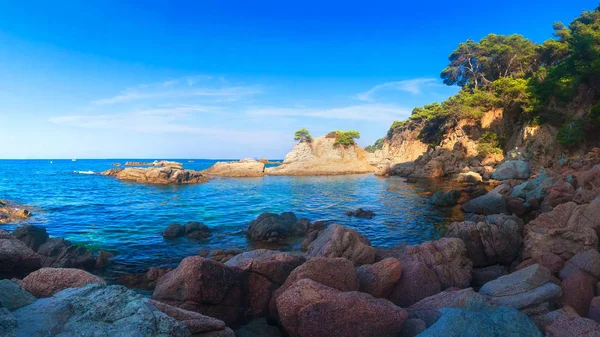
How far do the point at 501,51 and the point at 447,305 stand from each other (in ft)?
215

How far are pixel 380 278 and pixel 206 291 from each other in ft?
13.9

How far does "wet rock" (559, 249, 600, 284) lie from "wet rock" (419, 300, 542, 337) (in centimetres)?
413

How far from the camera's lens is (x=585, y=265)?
26.5 feet

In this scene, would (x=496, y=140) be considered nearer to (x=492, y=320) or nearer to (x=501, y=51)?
(x=501, y=51)

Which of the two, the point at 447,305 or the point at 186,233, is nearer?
the point at 447,305

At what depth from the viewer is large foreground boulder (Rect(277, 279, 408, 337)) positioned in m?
5.54

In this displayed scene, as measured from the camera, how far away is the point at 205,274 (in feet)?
22.5

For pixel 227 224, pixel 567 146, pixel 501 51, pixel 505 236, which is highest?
pixel 501 51

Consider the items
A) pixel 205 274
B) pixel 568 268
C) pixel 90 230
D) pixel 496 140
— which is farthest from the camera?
pixel 496 140

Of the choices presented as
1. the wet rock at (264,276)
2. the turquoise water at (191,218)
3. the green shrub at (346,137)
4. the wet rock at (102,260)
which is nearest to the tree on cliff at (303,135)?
the green shrub at (346,137)

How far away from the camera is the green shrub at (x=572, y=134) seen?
3344 cm

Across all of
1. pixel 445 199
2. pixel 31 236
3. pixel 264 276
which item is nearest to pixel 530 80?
pixel 445 199

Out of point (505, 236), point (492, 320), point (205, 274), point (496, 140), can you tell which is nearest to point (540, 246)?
point (505, 236)

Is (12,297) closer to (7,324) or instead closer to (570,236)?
(7,324)
